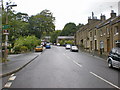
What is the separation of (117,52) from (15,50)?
2458cm

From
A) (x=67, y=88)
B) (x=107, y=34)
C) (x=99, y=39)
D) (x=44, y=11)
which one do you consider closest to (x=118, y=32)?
(x=107, y=34)

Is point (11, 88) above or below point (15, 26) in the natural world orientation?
below

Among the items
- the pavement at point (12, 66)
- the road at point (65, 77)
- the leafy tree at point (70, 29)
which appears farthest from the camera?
the leafy tree at point (70, 29)

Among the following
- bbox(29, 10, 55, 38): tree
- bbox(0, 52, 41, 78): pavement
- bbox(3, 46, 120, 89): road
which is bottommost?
bbox(3, 46, 120, 89): road

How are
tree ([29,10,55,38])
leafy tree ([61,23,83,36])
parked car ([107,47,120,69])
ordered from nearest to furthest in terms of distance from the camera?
parked car ([107,47,120,69]), tree ([29,10,55,38]), leafy tree ([61,23,83,36])

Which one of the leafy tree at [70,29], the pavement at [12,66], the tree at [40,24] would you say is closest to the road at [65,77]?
the pavement at [12,66]

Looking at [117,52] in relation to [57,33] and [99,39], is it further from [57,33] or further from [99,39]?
[57,33]

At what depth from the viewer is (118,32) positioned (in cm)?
2580

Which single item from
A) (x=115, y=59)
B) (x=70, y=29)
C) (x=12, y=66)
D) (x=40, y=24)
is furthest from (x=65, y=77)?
(x=70, y=29)

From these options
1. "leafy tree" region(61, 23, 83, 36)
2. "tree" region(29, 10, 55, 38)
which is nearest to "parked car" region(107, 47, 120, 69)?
"tree" region(29, 10, 55, 38)

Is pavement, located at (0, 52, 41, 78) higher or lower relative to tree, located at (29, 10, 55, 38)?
lower

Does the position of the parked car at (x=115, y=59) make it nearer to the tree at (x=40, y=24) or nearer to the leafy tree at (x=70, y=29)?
the tree at (x=40, y=24)

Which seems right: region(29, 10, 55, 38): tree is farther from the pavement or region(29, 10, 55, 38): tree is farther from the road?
the road

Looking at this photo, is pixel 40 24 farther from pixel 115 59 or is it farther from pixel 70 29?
pixel 115 59
